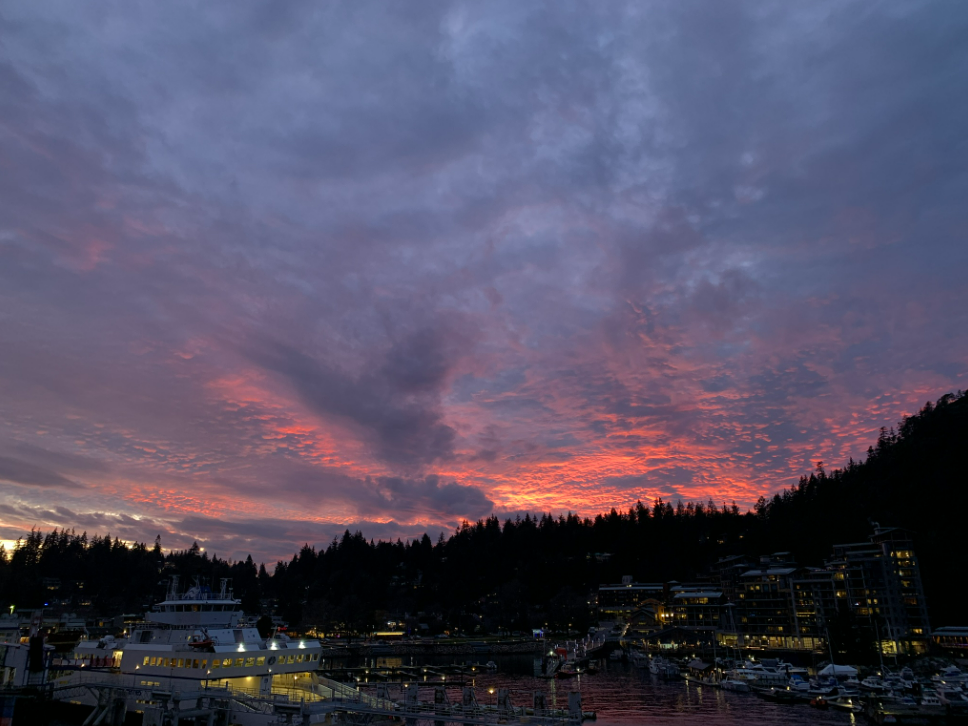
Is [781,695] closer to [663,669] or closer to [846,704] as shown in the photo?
[846,704]

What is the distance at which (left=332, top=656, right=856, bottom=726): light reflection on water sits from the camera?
6681cm

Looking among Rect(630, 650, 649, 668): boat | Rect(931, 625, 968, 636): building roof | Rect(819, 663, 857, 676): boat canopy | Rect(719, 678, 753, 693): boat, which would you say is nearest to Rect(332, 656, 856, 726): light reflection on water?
Rect(719, 678, 753, 693): boat

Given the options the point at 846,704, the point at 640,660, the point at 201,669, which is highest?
the point at 201,669

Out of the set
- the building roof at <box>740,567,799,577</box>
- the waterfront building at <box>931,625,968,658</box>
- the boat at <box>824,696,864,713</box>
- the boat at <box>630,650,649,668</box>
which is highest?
the building roof at <box>740,567,799,577</box>

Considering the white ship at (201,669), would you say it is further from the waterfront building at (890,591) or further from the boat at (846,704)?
the waterfront building at (890,591)

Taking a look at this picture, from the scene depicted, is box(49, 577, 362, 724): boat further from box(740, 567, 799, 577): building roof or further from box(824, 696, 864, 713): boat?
box(740, 567, 799, 577): building roof

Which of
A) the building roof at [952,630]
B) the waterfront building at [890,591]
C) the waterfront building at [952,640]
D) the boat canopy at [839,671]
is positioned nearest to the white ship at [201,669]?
the boat canopy at [839,671]

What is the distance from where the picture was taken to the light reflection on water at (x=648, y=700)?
219 ft

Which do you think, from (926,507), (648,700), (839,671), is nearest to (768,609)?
(926,507)

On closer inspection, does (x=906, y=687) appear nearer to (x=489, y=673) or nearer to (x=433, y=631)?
(x=489, y=673)

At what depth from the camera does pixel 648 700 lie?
8119 centimetres

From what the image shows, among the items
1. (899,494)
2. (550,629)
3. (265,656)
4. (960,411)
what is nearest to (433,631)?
(550,629)

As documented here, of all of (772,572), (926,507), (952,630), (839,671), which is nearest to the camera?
(839,671)

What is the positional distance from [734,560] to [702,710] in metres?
131
